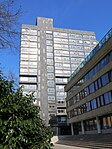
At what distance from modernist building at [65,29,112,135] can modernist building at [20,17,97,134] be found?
3377 cm

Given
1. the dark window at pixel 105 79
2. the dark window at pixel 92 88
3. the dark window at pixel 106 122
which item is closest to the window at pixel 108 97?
the dark window at pixel 105 79

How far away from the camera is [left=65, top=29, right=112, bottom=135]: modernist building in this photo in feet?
88.4

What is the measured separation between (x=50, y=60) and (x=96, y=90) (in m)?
53.3

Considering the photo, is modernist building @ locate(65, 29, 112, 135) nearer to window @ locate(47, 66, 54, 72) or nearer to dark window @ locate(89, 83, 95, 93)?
dark window @ locate(89, 83, 95, 93)

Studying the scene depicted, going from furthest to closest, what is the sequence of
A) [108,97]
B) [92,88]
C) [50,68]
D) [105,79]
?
1. [50,68]
2. [92,88]
3. [105,79]
4. [108,97]

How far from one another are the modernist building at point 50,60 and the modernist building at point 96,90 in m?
33.8

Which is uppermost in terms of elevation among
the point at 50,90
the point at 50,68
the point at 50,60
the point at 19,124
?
the point at 50,60

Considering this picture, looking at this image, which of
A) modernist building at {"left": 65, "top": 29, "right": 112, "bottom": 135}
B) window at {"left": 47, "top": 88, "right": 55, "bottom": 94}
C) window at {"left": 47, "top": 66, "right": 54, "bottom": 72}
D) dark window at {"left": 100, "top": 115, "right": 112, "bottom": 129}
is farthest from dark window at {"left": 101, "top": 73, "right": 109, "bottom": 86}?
window at {"left": 47, "top": 66, "right": 54, "bottom": 72}

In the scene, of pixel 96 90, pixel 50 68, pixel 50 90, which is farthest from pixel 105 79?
pixel 50 68

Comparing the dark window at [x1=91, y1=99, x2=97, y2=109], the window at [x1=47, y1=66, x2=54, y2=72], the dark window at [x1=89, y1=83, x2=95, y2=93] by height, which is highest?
the window at [x1=47, y1=66, x2=54, y2=72]

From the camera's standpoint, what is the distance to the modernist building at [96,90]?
2693 cm

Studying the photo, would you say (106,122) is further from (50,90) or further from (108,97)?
(50,90)

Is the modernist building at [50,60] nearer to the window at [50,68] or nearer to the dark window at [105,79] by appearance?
the window at [50,68]

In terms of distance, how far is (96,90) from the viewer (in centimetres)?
3103
